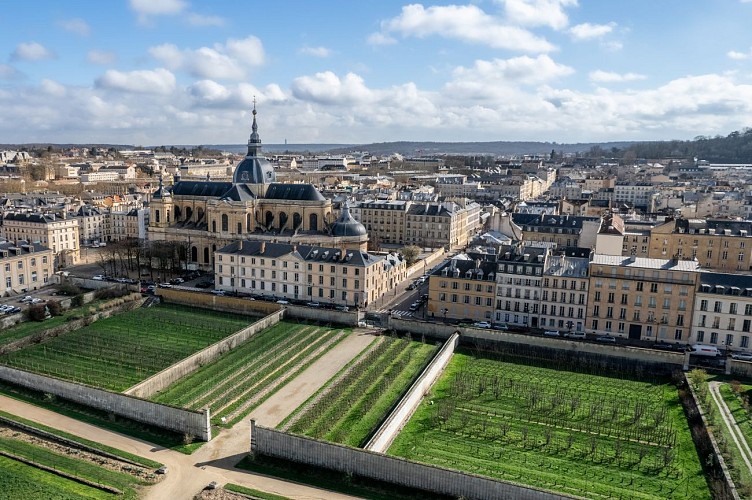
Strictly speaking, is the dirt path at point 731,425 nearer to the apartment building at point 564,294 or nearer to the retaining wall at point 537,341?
the retaining wall at point 537,341

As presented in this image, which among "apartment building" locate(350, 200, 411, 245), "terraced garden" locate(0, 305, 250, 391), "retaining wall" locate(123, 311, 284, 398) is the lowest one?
"terraced garden" locate(0, 305, 250, 391)

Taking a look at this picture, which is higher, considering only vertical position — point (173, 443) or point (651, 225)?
point (651, 225)

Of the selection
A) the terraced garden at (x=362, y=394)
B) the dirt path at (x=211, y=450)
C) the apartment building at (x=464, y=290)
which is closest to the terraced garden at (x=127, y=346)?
the dirt path at (x=211, y=450)

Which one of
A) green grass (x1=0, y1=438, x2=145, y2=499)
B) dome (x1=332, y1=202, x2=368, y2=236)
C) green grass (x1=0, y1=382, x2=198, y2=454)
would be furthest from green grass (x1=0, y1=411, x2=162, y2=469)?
dome (x1=332, y1=202, x2=368, y2=236)

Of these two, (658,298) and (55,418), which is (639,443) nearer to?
(658,298)

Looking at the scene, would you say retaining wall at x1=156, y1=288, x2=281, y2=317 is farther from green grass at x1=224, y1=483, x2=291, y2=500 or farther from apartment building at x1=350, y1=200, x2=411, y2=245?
apartment building at x1=350, y1=200, x2=411, y2=245

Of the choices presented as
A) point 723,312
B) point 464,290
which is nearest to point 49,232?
point 464,290

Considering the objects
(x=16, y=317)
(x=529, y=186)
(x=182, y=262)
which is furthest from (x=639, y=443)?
(x=529, y=186)
